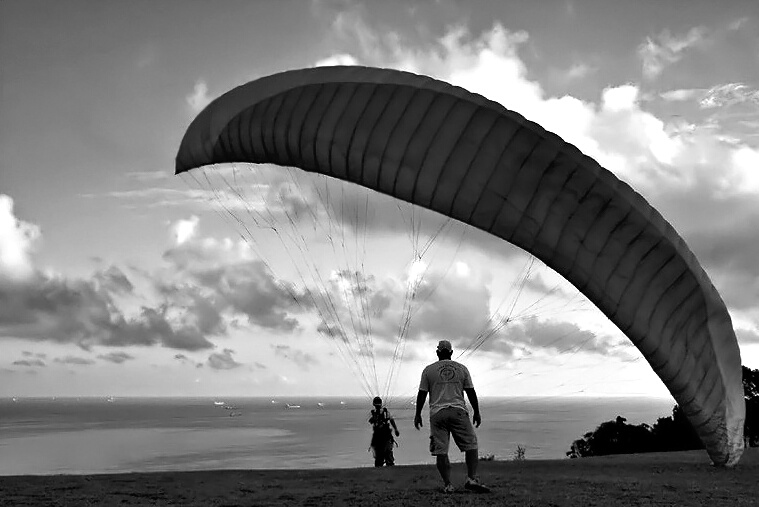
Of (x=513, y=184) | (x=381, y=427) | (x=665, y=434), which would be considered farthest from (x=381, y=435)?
(x=665, y=434)

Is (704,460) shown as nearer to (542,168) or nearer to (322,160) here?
(542,168)

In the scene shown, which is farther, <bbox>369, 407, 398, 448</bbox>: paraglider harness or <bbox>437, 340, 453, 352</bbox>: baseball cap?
<bbox>369, 407, 398, 448</bbox>: paraglider harness

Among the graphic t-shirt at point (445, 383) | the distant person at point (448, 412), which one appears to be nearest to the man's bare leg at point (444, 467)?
the distant person at point (448, 412)

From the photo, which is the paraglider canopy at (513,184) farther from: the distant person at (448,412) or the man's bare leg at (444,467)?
the man's bare leg at (444,467)

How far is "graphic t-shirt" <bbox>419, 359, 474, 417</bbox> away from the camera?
9148 mm

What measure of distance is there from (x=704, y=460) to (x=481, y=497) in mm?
8206

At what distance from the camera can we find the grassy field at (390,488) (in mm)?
8398

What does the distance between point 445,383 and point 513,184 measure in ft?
11.1

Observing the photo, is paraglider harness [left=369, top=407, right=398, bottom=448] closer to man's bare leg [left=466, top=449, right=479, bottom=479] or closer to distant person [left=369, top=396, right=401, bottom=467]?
distant person [left=369, top=396, right=401, bottom=467]

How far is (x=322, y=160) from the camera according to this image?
38.9 ft

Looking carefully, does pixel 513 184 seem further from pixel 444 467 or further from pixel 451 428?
pixel 444 467

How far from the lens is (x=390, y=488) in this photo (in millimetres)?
9461

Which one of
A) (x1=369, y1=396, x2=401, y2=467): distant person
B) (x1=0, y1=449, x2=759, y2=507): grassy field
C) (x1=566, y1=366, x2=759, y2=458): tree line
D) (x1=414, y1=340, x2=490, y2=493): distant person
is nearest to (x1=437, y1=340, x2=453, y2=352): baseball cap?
(x1=414, y1=340, x2=490, y2=493): distant person

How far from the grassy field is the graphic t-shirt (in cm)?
107
